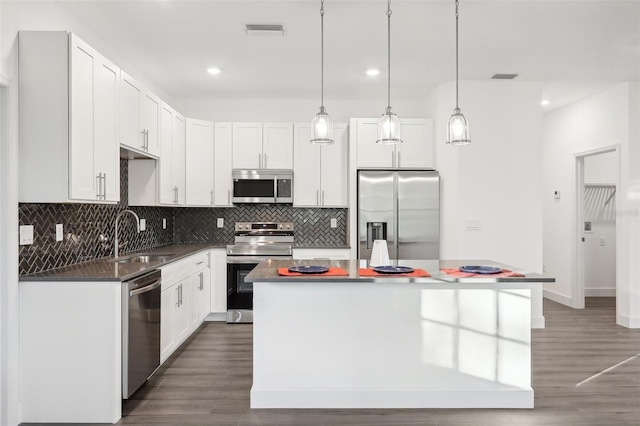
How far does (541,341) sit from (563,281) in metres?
2.22

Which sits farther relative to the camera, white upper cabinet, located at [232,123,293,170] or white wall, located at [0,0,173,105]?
white upper cabinet, located at [232,123,293,170]

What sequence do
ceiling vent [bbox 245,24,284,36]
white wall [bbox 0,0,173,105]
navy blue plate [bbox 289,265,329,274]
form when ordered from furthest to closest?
ceiling vent [bbox 245,24,284,36], navy blue plate [bbox 289,265,329,274], white wall [bbox 0,0,173,105]

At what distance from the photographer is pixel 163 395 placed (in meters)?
3.08

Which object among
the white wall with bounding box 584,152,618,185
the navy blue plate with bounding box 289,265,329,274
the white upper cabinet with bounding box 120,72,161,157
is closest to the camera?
the navy blue plate with bounding box 289,265,329,274

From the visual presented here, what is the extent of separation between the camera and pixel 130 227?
438 cm

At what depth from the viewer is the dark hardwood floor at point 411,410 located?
2.73 metres

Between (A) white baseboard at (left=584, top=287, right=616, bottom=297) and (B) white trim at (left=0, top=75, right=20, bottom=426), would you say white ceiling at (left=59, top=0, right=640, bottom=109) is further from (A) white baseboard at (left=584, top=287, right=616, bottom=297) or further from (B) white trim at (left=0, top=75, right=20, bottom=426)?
(A) white baseboard at (left=584, top=287, right=616, bottom=297)

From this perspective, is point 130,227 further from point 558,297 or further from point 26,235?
point 558,297

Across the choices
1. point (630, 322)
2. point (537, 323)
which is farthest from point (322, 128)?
point (630, 322)

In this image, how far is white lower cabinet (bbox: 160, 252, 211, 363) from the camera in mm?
3529

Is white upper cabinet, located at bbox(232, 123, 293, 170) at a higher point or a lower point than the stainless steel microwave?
higher

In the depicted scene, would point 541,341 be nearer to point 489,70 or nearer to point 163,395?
point 489,70

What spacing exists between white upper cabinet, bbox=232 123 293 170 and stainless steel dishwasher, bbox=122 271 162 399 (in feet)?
7.81

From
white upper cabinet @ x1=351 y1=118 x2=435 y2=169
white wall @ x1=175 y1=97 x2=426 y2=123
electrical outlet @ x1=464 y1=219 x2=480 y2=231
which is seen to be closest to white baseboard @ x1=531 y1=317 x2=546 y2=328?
electrical outlet @ x1=464 y1=219 x2=480 y2=231
